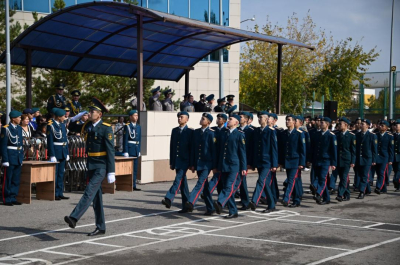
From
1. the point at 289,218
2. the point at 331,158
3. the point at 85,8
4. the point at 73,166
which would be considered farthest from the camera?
the point at 85,8

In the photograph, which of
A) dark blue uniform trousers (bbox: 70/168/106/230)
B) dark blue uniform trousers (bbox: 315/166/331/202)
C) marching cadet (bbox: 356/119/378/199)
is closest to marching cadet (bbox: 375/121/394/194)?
marching cadet (bbox: 356/119/378/199)

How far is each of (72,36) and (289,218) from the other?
34.5 feet

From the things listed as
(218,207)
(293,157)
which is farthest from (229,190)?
(293,157)

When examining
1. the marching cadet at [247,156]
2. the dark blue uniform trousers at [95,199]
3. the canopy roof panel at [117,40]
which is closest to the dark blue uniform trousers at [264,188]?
the marching cadet at [247,156]

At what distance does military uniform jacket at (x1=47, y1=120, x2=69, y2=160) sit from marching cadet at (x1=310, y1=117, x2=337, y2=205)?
5696 mm

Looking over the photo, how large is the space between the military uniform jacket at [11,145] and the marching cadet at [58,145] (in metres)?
0.69

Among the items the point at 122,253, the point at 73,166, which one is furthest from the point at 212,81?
the point at 122,253

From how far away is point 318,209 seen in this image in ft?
42.6

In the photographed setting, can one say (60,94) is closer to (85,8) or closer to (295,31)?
(85,8)

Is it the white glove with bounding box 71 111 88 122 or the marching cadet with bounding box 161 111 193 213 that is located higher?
the white glove with bounding box 71 111 88 122

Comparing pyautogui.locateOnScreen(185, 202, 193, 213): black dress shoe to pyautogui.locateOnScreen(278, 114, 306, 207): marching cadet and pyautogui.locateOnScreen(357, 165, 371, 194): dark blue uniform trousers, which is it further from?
pyautogui.locateOnScreen(357, 165, 371, 194): dark blue uniform trousers

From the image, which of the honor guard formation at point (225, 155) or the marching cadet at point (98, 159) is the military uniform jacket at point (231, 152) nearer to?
the honor guard formation at point (225, 155)

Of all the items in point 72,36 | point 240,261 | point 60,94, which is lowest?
point 240,261

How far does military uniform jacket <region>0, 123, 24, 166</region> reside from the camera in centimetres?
1314
